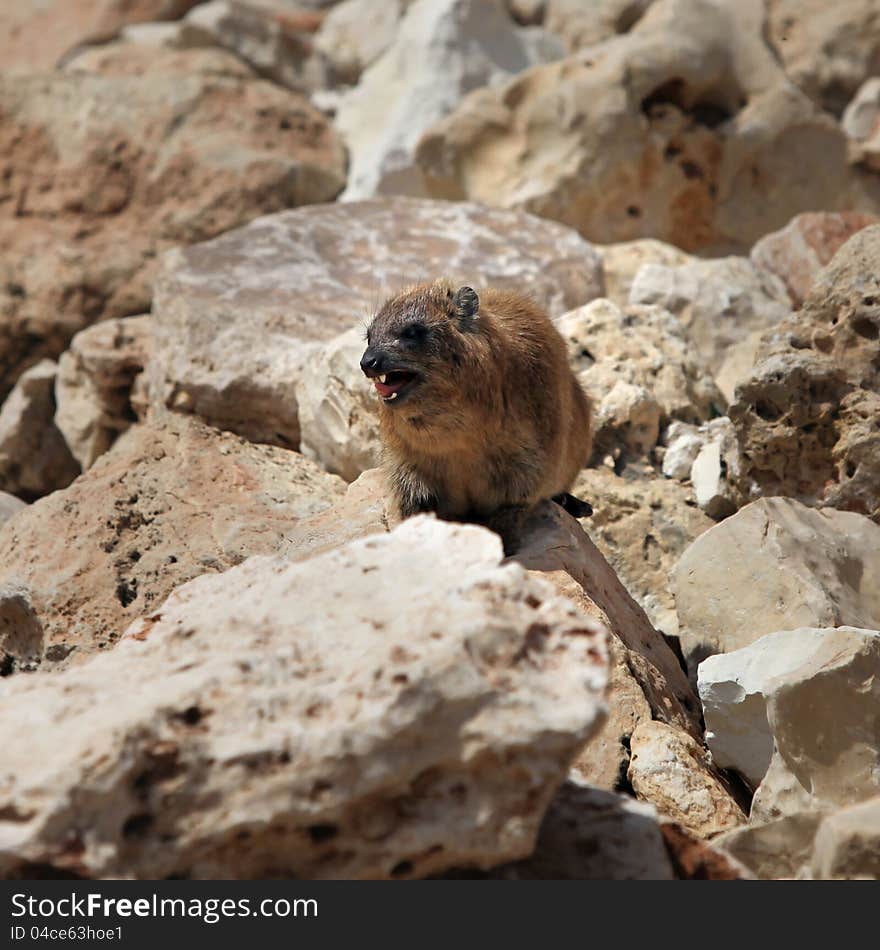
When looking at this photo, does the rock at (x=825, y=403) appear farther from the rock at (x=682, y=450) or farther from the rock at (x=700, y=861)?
the rock at (x=700, y=861)

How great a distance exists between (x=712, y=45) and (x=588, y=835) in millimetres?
8777

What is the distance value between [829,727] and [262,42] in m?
11.3

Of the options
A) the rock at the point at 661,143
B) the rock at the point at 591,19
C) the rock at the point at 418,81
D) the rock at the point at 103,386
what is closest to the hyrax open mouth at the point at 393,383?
the rock at the point at 103,386

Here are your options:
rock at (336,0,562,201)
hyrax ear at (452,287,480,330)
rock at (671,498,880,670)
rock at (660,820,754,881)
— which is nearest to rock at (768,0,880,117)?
rock at (336,0,562,201)

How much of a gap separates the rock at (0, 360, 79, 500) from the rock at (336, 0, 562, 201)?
3.79 metres

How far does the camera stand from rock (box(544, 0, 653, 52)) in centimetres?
1299

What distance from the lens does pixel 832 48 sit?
12656mm

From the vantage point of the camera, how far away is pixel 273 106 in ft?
39.1

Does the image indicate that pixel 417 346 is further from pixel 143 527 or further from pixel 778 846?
pixel 778 846

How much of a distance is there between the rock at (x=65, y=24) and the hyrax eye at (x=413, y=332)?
Result: 10353 mm

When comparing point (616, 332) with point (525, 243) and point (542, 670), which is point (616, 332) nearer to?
point (525, 243)

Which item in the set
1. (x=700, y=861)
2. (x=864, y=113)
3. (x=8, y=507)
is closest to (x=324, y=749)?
(x=700, y=861)

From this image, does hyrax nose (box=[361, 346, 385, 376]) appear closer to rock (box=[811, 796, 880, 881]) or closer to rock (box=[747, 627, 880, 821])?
rock (box=[747, 627, 880, 821])

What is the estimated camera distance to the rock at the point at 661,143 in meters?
10.3
